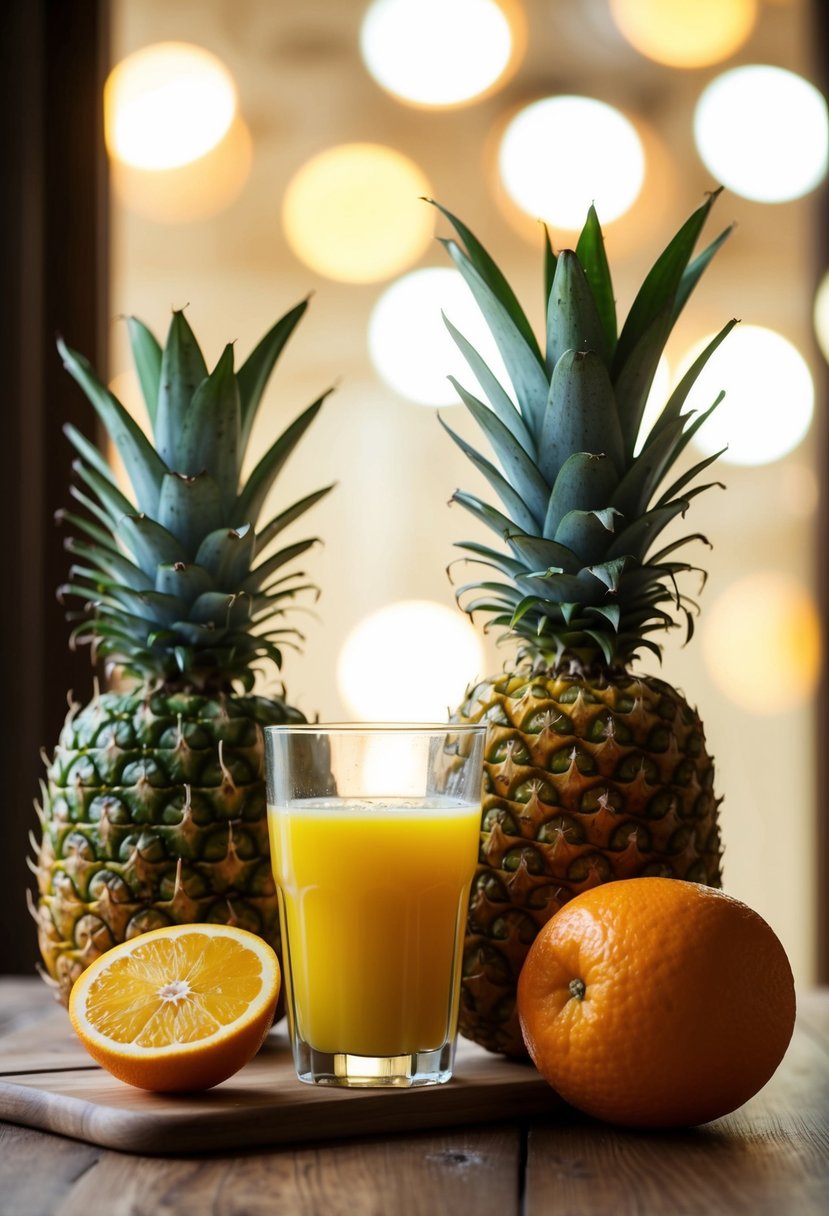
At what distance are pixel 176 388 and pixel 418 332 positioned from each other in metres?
1.45

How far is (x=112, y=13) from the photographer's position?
254 centimetres

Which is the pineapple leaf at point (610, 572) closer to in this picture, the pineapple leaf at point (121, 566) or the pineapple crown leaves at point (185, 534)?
the pineapple crown leaves at point (185, 534)

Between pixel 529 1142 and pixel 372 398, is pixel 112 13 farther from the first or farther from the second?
pixel 529 1142

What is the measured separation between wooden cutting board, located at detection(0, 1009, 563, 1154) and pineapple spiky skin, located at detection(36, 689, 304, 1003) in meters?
0.17

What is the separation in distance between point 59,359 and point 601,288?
1.27 m

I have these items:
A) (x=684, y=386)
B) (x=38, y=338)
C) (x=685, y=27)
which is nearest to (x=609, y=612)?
(x=684, y=386)

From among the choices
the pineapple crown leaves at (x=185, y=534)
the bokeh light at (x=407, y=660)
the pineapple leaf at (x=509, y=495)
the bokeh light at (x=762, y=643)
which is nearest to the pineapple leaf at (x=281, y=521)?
the pineapple crown leaves at (x=185, y=534)

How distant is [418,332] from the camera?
277 centimetres

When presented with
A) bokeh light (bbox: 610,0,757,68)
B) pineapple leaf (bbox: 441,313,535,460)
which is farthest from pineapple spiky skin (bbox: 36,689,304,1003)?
bokeh light (bbox: 610,0,757,68)

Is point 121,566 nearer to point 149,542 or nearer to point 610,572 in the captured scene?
point 149,542

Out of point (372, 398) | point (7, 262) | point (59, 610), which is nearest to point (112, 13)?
point (7, 262)

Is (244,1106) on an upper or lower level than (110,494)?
lower

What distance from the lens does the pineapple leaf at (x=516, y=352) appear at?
1.29 m

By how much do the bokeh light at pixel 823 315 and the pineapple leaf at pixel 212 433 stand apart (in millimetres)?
1727
